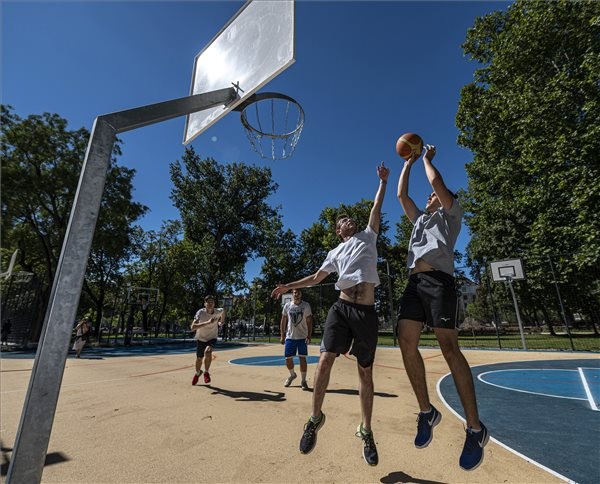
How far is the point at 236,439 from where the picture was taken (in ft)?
13.3

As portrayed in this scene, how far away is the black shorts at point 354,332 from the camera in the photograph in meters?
3.30

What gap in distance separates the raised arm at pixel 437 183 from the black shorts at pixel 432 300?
0.70 meters

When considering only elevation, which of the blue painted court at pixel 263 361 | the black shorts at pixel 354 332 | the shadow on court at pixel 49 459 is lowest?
the shadow on court at pixel 49 459

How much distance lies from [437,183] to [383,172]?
812 mm

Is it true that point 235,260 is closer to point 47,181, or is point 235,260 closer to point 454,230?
point 47,181

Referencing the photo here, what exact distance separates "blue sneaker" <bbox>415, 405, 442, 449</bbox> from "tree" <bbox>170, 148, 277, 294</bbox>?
31.2 metres

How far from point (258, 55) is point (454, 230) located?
3.10 metres

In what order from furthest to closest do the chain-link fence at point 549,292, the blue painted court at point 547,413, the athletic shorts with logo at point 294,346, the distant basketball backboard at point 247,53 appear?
the chain-link fence at point 549,292
the athletic shorts with logo at point 294,346
the distant basketball backboard at point 247,53
the blue painted court at point 547,413

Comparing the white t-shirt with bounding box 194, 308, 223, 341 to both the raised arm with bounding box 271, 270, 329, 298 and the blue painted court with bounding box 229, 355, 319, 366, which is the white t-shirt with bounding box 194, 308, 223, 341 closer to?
the blue painted court with bounding box 229, 355, 319, 366

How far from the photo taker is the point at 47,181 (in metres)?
22.5

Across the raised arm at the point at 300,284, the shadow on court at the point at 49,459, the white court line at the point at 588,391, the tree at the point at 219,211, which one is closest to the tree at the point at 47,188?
the tree at the point at 219,211

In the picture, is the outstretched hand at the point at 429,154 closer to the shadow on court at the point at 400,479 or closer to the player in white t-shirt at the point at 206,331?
the shadow on court at the point at 400,479

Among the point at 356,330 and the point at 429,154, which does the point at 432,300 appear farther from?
the point at 429,154

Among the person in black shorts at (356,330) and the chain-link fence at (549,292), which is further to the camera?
the chain-link fence at (549,292)
